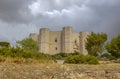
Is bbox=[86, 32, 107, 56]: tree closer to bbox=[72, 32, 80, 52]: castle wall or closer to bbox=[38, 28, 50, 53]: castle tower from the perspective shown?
bbox=[72, 32, 80, 52]: castle wall

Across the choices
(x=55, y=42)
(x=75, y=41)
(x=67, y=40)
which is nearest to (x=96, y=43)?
(x=67, y=40)

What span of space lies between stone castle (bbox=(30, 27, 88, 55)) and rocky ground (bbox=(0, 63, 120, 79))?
73594 mm

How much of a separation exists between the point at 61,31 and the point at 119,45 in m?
48.2

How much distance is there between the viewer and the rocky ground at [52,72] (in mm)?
7165

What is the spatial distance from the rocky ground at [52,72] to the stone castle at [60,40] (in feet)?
241

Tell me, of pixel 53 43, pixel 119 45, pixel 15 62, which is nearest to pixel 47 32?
pixel 53 43

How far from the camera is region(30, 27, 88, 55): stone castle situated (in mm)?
82000

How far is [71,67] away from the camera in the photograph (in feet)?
25.4

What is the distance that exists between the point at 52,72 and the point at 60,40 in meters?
77.5

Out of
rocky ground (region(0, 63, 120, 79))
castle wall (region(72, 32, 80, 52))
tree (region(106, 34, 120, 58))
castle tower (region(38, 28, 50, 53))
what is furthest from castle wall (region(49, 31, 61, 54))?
rocky ground (region(0, 63, 120, 79))

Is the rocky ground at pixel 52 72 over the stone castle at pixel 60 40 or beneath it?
beneath

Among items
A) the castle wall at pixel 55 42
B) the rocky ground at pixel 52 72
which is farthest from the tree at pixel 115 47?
the castle wall at pixel 55 42

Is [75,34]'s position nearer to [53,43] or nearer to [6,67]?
[53,43]

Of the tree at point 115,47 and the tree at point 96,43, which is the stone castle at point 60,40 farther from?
the tree at point 115,47
